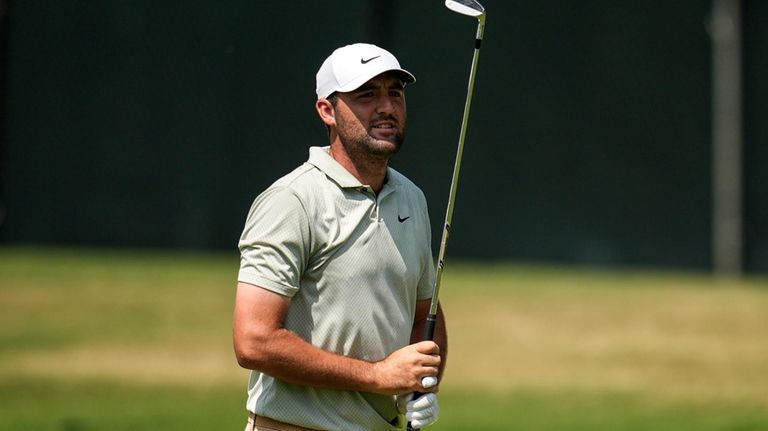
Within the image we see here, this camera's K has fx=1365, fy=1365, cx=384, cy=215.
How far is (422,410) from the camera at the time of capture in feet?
13.0

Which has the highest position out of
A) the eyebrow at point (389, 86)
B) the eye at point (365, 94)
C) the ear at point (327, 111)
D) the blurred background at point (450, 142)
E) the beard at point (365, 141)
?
the eyebrow at point (389, 86)

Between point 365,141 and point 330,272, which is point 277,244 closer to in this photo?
point 330,272

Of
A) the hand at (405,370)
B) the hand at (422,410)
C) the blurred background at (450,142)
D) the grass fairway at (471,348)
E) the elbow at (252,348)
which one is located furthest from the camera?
the blurred background at (450,142)

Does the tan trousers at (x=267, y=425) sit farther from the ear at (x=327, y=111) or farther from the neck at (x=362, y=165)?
the ear at (x=327, y=111)

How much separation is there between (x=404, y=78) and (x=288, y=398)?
39.6 inches

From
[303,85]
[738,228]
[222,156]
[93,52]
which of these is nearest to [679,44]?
[738,228]

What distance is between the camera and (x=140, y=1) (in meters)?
15.4

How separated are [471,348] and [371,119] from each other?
332 inches

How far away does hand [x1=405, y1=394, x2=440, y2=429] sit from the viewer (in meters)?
3.95

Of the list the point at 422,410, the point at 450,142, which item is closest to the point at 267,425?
the point at 422,410

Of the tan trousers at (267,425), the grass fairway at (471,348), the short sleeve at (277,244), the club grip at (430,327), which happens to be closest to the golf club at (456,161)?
the club grip at (430,327)

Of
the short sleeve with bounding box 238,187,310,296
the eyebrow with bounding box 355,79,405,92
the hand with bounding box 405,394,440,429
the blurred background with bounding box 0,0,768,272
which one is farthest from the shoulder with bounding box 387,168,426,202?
the blurred background with bounding box 0,0,768,272

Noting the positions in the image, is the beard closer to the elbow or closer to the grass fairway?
the elbow

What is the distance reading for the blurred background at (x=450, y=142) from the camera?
15.3 meters
